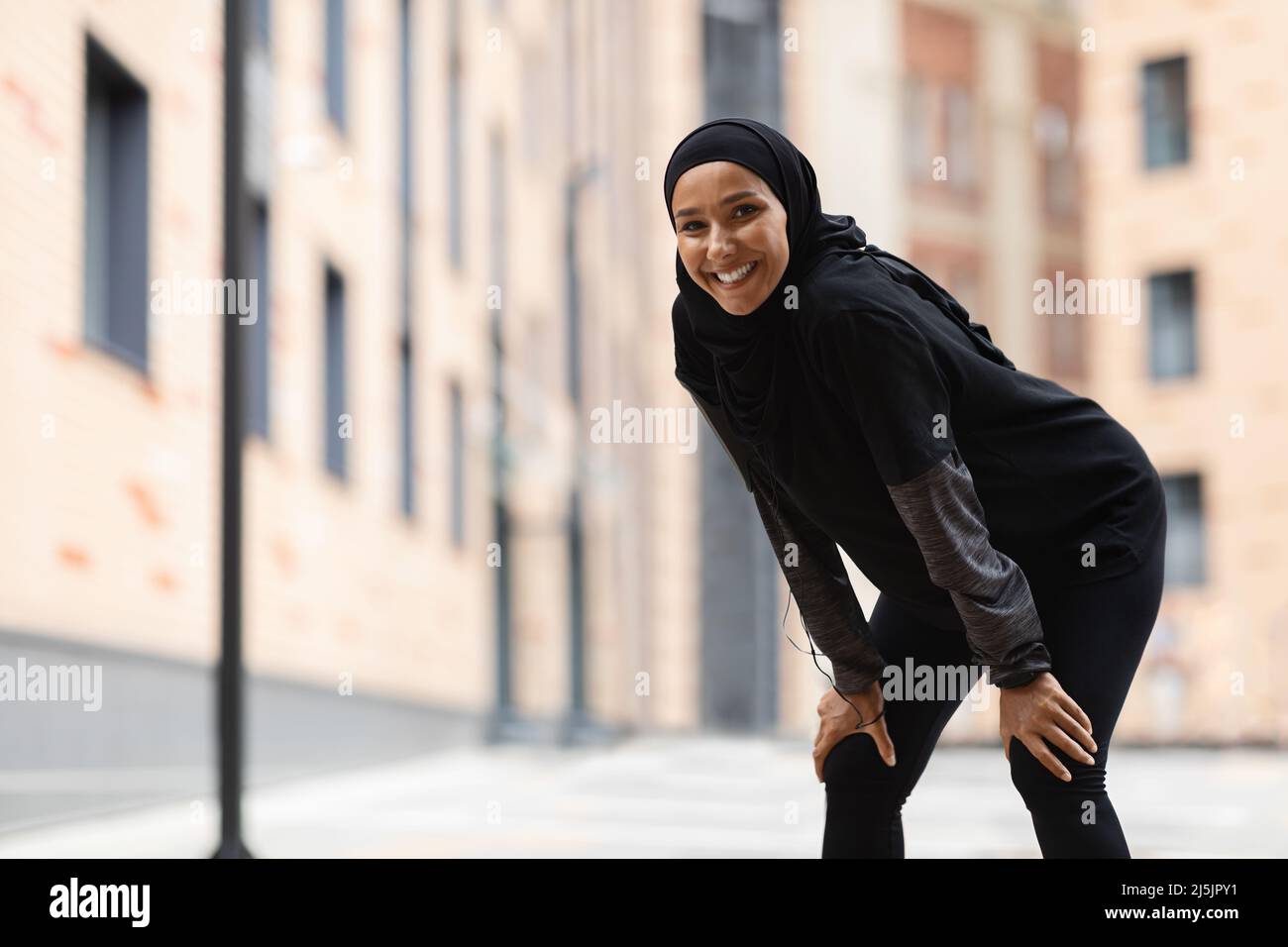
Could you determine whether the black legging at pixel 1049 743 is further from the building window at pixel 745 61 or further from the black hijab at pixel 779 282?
the building window at pixel 745 61

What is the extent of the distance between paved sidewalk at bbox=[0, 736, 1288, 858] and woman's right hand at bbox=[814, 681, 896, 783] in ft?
6.86

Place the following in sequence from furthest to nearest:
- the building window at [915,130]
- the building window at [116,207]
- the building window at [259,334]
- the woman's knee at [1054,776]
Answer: the building window at [915,130]
the building window at [259,334]
the building window at [116,207]
the woman's knee at [1054,776]

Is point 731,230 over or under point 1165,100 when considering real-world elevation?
under

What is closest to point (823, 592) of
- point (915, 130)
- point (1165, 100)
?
point (915, 130)

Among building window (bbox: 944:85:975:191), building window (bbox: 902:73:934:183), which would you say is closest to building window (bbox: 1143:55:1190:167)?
building window (bbox: 944:85:975:191)

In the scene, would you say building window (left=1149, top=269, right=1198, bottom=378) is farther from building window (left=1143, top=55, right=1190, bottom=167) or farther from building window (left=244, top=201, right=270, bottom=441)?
building window (left=244, top=201, right=270, bottom=441)

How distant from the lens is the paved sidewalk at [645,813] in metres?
5.57

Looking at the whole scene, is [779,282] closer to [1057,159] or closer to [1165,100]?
[1057,159]

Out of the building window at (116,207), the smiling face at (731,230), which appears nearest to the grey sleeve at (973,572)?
the smiling face at (731,230)

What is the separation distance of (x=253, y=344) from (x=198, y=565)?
1475mm

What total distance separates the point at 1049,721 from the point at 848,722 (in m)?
0.31

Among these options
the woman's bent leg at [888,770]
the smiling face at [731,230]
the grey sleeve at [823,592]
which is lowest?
the woman's bent leg at [888,770]

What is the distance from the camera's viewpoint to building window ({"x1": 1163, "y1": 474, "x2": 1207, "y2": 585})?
674 inches

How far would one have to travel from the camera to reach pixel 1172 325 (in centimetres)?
1803
